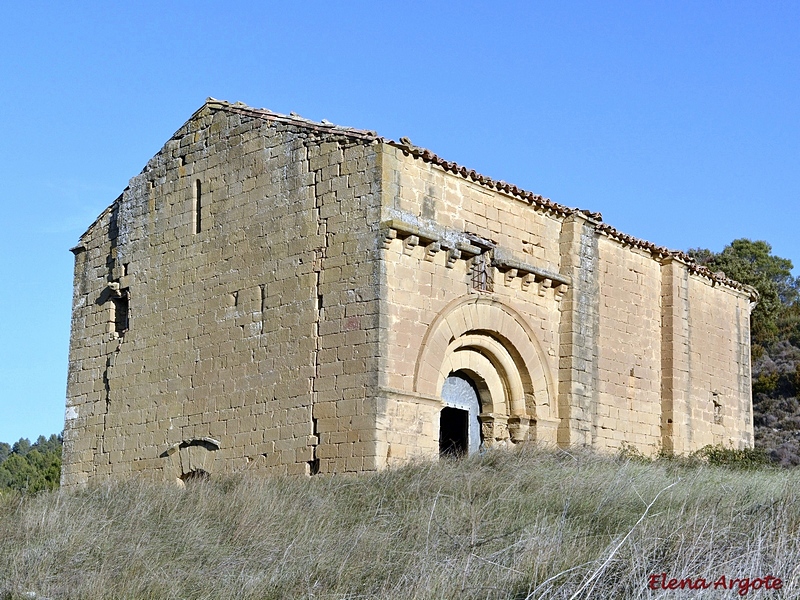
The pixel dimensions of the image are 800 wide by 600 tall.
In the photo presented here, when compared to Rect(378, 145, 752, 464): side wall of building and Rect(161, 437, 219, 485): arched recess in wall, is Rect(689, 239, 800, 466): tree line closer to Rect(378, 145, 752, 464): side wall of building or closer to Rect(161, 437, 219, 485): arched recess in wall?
Rect(378, 145, 752, 464): side wall of building

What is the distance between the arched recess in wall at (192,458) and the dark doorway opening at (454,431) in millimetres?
3477

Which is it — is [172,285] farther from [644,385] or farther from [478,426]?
[644,385]

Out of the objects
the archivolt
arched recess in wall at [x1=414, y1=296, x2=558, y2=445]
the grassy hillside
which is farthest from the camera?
arched recess in wall at [x1=414, y1=296, x2=558, y2=445]

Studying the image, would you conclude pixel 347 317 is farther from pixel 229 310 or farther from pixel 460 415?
pixel 460 415

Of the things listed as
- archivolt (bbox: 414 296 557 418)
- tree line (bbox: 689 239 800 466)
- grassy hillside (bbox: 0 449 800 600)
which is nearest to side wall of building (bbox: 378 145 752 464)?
archivolt (bbox: 414 296 557 418)

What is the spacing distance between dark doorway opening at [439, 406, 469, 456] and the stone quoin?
5cm

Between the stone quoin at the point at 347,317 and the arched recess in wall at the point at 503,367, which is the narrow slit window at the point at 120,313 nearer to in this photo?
the stone quoin at the point at 347,317

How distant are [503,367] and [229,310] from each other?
427 centimetres

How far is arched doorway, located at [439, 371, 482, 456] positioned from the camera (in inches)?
643

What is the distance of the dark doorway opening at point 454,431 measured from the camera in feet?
54.4

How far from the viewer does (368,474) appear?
14.0m
